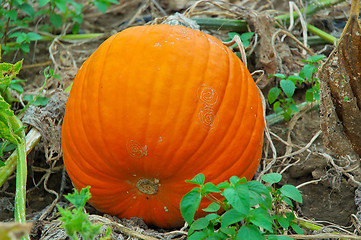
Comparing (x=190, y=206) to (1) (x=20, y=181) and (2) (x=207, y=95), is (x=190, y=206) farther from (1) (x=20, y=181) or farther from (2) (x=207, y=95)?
(1) (x=20, y=181)

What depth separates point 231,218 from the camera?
1.56 m

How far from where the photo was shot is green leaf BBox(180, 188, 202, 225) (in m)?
1.58

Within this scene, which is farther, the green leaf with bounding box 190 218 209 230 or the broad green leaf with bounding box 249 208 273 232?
the green leaf with bounding box 190 218 209 230

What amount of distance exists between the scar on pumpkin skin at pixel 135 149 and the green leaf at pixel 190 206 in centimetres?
37

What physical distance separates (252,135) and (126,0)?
2.58 m

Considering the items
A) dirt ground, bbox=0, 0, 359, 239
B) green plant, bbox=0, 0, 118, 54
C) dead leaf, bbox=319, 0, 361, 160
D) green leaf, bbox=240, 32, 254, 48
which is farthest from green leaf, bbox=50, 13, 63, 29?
dead leaf, bbox=319, 0, 361, 160

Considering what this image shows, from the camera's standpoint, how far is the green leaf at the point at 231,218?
1549 millimetres

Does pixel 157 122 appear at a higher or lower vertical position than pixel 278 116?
higher

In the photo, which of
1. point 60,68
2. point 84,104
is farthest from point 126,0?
point 84,104

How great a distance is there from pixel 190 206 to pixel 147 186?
49 centimetres

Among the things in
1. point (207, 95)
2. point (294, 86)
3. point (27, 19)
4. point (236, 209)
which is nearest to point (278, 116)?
point (294, 86)

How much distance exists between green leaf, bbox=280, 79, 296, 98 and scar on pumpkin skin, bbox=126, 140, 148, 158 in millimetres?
955

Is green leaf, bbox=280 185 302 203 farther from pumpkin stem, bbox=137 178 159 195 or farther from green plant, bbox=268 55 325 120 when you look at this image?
green plant, bbox=268 55 325 120

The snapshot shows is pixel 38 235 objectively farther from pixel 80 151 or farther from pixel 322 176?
pixel 322 176
